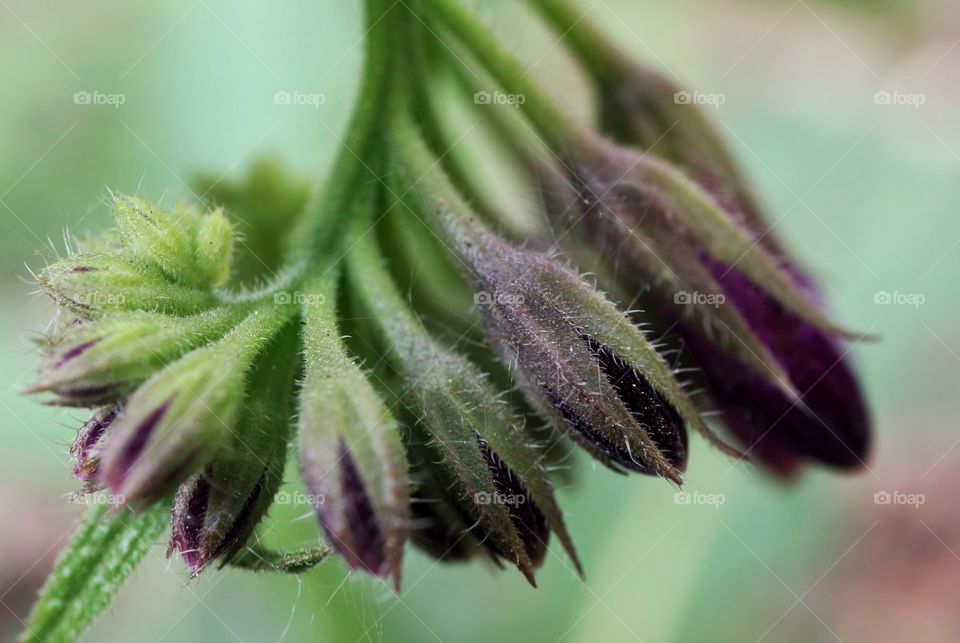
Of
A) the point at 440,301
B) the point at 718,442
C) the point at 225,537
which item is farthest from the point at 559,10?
the point at 225,537

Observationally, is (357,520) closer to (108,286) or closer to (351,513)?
(351,513)

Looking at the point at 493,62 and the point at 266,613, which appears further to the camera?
the point at 266,613

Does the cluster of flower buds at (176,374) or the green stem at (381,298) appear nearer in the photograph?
the cluster of flower buds at (176,374)

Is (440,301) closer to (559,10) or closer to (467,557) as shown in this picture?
(467,557)

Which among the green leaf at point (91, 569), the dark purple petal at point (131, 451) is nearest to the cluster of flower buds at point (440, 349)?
the dark purple petal at point (131, 451)

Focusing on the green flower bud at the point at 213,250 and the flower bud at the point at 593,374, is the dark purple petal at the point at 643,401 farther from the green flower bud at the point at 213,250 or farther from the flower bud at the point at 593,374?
the green flower bud at the point at 213,250

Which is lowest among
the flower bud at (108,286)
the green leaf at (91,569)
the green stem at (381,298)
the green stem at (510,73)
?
the green leaf at (91,569)

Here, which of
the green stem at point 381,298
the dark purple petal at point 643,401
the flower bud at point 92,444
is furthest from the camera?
the green stem at point 381,298

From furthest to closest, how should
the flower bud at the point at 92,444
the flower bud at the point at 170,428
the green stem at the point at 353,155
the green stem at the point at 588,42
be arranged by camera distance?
the green stem at the point at 588,42
the green stem at the point at 353,155
the flower bud at the point at 92,444
the flower bud at the point at 170,428
